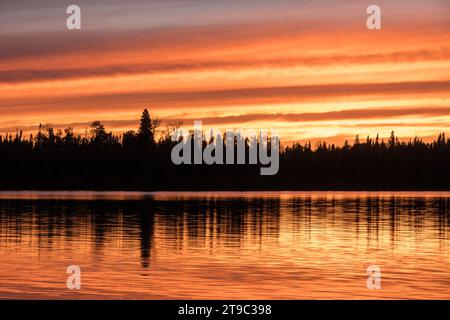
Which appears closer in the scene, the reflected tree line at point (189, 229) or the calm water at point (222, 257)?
the calm water at point (222, 257)

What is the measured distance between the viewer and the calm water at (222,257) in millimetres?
39188

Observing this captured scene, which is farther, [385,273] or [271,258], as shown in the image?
[271,258]

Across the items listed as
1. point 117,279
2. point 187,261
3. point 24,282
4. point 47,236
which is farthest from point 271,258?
point 47,236

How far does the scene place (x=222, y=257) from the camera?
53.8 metres

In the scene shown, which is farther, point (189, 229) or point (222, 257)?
point (189, 229)

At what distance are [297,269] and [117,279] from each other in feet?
33.5

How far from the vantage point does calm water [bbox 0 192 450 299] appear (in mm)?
39188

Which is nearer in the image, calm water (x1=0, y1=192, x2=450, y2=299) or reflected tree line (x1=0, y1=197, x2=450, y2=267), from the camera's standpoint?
calm water (x1=0, y1=192, x2=450, y2=299)

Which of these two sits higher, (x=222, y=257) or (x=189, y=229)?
(x=222, y=257)

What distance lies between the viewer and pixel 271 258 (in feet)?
176
